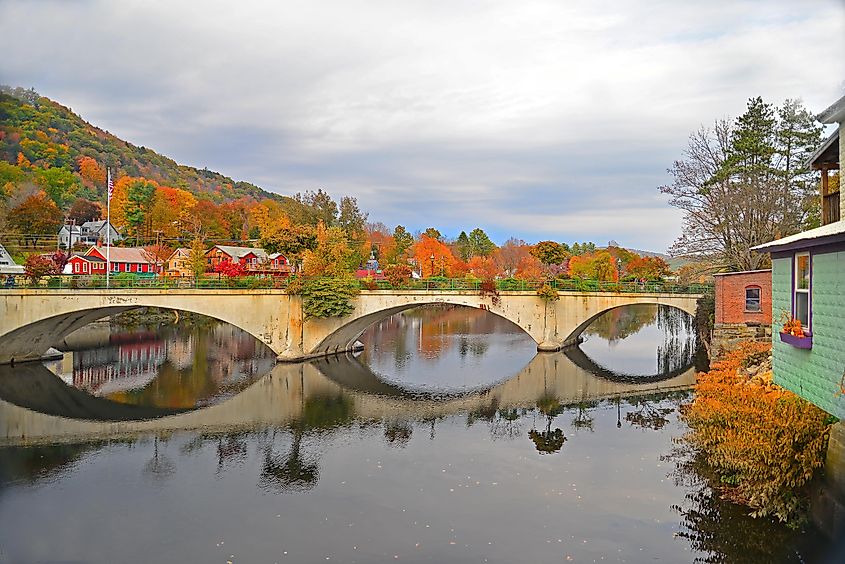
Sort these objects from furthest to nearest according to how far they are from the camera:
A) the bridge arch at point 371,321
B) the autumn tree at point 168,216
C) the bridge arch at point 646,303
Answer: the autumn tree at point 168,216, the bridge arch at point 371,321, the bridge arch at point 646,303

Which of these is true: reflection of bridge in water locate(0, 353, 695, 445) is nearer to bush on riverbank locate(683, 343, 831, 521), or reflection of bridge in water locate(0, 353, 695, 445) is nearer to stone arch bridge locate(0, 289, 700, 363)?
A: stone arch bridge locate(0, 289, 700, 363)

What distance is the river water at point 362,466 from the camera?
14000 mm

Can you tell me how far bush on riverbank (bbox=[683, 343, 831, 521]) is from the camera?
13.3m

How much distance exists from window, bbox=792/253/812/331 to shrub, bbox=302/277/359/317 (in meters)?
26.5

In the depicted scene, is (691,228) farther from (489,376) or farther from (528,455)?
(528,455)

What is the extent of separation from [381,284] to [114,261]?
41757 mm

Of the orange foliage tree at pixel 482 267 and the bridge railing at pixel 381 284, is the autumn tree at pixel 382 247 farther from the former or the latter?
the bridge railing at pixel 381 284

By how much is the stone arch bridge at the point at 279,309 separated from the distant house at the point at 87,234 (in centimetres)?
4454

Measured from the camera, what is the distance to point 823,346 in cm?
1205

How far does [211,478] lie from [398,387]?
48.7 feet

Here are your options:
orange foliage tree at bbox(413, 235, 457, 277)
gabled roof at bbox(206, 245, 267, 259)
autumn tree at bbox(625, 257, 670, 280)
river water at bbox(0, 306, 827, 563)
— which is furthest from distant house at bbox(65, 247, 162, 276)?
autumn tree at bbox(625, 257, 670, 280)

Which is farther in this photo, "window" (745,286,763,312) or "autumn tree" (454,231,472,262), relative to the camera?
"autumn tree" (454,231,472,262)

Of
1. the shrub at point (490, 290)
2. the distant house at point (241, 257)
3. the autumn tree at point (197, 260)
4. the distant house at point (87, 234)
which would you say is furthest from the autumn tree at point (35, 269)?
the distant house at point (87, 234)

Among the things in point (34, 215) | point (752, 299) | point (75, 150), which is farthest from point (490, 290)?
point (75, 150)
